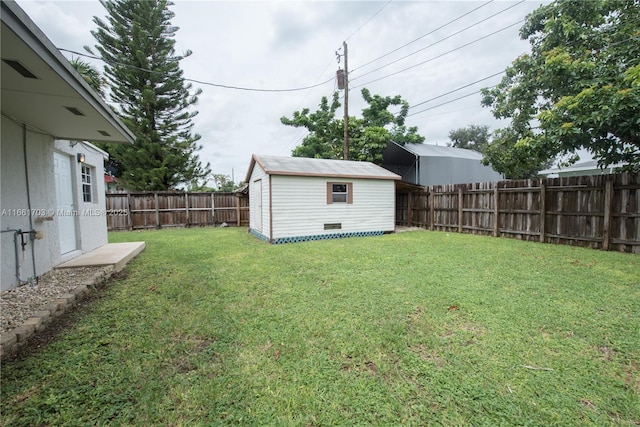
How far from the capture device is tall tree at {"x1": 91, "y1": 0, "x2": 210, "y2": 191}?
1495 centimetres

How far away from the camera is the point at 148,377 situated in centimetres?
204

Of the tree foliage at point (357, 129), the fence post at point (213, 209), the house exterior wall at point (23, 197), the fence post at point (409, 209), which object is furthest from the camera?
the tree foliage at point (357, 129)

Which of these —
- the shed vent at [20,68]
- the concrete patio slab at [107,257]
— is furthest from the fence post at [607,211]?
the concrete patio slab at [107,257]

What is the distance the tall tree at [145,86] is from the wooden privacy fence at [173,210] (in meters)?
3.10

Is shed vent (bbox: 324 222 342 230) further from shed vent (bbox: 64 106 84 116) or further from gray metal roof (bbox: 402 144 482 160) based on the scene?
gray metal roof (bbox: 402 144 482 160)

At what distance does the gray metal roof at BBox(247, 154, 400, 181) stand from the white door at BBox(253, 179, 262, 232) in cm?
83

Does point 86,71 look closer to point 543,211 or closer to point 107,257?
point 107,257

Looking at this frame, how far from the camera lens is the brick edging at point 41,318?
2316 mm

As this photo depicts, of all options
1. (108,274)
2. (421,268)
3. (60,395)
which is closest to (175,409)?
(60,395)

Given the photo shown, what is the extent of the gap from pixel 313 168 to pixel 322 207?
1.41 m

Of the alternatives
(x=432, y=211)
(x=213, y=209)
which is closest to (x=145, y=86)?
(x=213, y=209)

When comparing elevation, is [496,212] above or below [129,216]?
above

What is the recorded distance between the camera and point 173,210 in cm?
1323

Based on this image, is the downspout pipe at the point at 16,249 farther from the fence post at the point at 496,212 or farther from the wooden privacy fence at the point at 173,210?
the fence post at the point at 496,212
